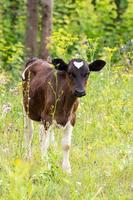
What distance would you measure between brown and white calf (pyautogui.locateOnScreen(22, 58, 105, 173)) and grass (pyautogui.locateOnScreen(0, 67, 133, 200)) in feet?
0.76

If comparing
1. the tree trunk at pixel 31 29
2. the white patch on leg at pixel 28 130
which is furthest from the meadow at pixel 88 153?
the tree trunk at pixel 31 29

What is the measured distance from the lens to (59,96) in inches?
340

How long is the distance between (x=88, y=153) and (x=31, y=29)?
654cm

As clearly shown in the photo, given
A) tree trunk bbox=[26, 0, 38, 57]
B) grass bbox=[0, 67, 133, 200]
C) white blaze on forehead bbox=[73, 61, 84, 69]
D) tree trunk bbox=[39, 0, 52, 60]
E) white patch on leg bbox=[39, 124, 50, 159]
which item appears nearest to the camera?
grass bbox=[0, 67, 133, 200]

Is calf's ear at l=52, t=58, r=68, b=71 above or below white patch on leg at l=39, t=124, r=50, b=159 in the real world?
above

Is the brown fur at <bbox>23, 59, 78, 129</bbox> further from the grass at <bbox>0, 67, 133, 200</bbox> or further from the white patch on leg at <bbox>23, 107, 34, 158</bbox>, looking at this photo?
the grass at <bbox>0, 67, 133, 200</bbox>

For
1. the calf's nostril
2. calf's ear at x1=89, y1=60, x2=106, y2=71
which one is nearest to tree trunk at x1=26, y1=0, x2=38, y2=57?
calf's ear at x1=89, y1=60, x2=106, y2=71

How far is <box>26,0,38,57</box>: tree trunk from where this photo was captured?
1481 cm

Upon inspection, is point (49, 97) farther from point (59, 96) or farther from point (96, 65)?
point (96, 65)

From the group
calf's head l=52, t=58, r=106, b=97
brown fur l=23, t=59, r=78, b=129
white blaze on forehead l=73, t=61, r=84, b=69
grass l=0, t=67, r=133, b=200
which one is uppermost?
white blaze on forehead l=73, t=61, r=84, b=69

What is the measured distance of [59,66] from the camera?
859cm

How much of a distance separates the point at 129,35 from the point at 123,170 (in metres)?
10.9

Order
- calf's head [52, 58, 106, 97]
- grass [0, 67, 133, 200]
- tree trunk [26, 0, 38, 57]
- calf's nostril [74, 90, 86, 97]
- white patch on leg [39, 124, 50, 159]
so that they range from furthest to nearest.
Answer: tree trunk [26, 0, 38, 57] → white patch on leg [39, 124, 50, 159] → calf's head [52, 58, 106, 97] → calf's nostril [74, 90, 86, 97] → grass [0, 67, 133, 200]

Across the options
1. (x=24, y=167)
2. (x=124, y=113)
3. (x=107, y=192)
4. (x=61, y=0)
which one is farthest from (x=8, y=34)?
(x=24, y=167)
